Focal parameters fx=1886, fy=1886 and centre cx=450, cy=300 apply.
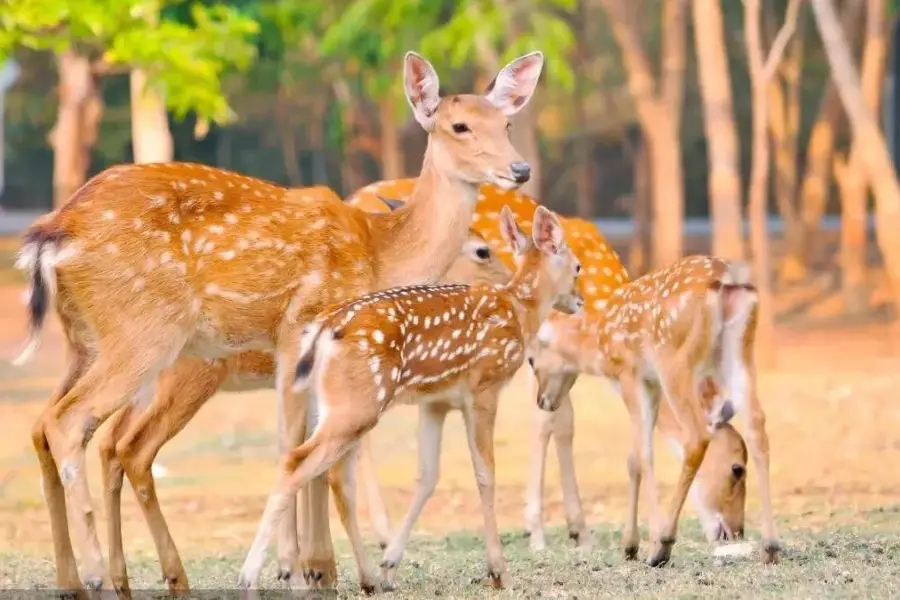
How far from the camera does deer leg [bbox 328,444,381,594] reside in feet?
23.0

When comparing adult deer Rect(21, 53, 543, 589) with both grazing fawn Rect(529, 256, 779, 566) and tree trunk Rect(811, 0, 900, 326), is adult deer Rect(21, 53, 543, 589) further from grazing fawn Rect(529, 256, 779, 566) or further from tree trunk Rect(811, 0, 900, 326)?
tree trunk Rect(811, 0, 900, 326)

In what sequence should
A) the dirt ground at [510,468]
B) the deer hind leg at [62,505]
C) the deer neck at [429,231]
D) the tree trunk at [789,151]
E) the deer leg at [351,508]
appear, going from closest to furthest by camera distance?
1. the deer leg at [351,508]
2. the deer hind leg at [62,505]
3. the deer neck at [429,231]
4. the dirt ground at [510,468]
5. the tree trunk at [789,151]

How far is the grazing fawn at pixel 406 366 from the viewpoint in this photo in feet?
21.6

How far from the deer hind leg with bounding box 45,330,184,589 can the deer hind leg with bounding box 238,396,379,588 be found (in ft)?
2.11

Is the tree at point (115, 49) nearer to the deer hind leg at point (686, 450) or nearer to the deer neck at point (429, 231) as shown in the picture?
the deer neck at point (429, 231)

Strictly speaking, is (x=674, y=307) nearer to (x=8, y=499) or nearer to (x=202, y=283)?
(x=202, y=283)

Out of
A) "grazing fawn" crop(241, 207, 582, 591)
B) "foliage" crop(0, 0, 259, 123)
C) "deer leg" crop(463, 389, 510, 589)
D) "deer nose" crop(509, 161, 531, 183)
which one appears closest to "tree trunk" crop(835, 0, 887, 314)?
"foliage" crop(0, 0, 259, 123)

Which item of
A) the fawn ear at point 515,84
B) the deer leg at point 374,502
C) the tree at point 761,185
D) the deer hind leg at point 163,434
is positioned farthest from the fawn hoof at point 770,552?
the tree at point 761,185

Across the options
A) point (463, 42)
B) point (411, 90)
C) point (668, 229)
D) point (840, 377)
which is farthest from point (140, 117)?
point (411, 90)

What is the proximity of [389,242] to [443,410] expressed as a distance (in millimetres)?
774

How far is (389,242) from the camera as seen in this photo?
25.2 ft

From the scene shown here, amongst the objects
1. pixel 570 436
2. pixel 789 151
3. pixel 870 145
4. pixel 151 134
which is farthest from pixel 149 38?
pixel 789 151

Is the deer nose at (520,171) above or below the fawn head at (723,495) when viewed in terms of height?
above

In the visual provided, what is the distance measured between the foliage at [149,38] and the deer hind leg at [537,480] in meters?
7.38
